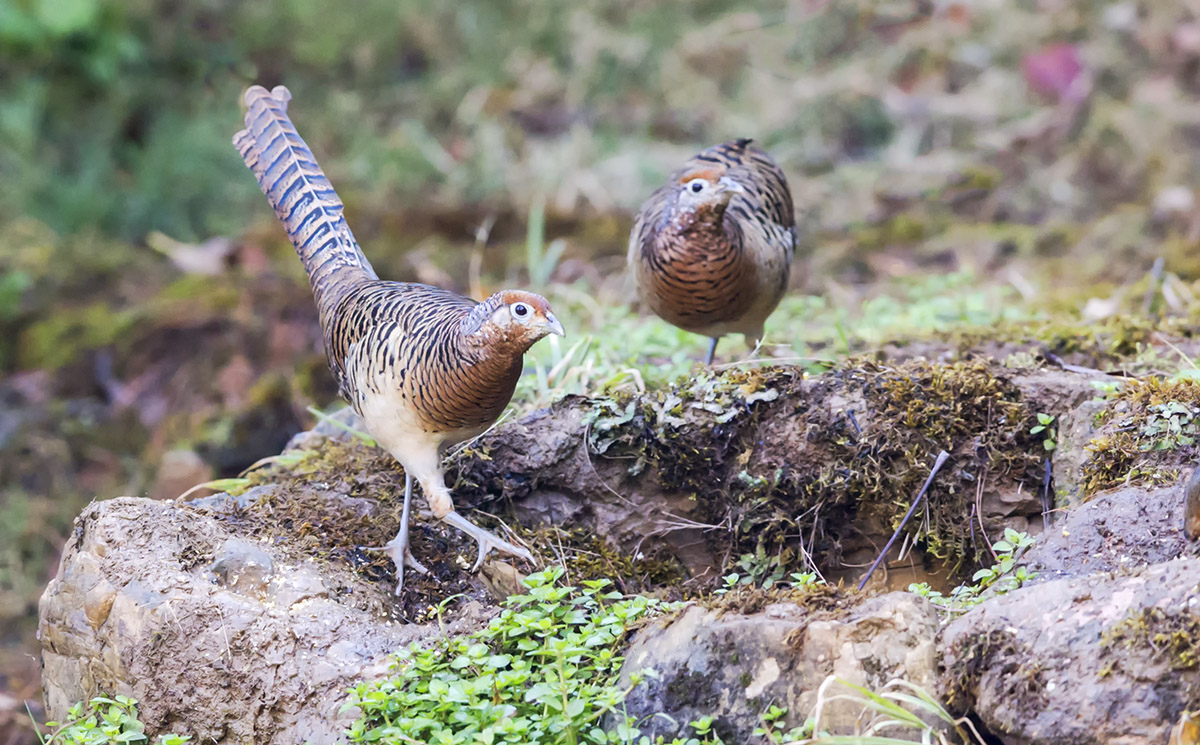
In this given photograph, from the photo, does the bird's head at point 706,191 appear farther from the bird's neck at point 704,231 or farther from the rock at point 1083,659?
the rock at point 1083,659

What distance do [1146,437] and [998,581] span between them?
2.28 ft

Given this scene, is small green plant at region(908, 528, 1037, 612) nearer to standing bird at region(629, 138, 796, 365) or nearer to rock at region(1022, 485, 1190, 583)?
rock at region(1022, 485, 1190, 583)

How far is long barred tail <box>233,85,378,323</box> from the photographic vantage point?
4.16 metres

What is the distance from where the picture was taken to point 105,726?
2955 mm

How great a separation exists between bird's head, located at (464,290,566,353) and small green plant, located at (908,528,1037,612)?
1196mm

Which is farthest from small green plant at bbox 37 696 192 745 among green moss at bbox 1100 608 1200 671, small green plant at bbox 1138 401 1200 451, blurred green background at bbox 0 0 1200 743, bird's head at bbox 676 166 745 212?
small green plant at bbox 1138 401 1200 451

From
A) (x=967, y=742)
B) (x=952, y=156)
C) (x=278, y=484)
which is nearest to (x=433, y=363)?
(x=278, y=484)

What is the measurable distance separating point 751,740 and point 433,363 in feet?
4.68

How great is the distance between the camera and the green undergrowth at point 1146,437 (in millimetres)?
3098

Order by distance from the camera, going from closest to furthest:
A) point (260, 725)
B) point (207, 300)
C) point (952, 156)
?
point (260, 725) < point (207, 300) < point (952, 156)

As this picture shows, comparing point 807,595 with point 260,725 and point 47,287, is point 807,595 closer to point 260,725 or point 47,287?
point 260,725

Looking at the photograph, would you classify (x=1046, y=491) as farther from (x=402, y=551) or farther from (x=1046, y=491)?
(x=402, y=551)

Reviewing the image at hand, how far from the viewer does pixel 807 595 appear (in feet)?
8.86

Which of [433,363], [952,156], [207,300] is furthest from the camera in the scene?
[952,156]
